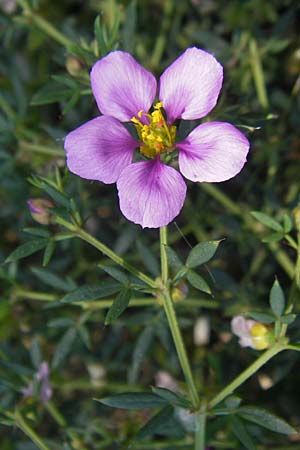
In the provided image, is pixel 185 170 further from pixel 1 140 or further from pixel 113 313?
pixel 1 140

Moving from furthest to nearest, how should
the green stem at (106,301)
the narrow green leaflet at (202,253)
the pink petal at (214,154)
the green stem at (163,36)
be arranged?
the green stem at (163,36) < the green stem at (106,301) < the narrow green leaflet at (202,253) < the pink petal at (214,154)

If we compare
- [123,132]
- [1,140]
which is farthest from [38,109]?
[123,132]

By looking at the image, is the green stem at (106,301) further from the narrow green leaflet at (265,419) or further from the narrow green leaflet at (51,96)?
the narrow green leaflet at (51,96)

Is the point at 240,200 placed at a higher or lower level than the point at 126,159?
lower

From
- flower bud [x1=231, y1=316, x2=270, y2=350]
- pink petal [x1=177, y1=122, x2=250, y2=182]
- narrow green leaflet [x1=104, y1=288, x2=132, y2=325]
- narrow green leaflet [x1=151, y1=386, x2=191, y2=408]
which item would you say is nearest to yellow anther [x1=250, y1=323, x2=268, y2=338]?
flower bud [x1=231, y1=316, x2=270, y2=350]

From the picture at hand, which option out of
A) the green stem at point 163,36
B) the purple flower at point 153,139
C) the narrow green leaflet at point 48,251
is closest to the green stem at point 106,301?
the narrow green leaflet at point 48,251

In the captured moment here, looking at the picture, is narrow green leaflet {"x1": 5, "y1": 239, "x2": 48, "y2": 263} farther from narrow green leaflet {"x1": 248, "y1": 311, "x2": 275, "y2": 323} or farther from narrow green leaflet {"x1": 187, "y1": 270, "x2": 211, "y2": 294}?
narrow green leaflet {"x1": 248, "y1": 311, "x2": 275, "y2": 323}
